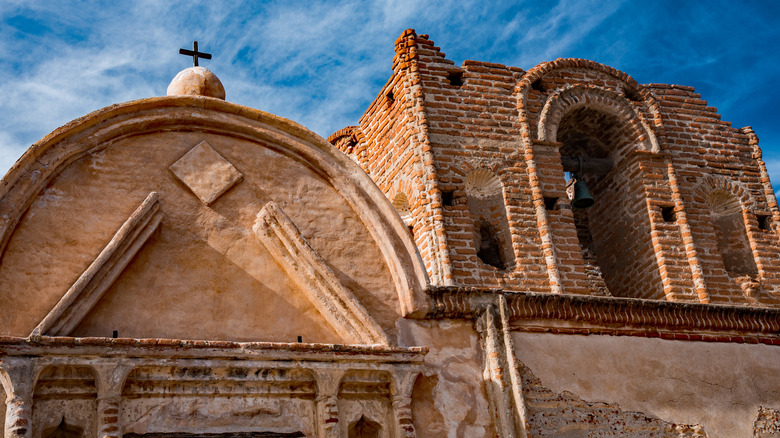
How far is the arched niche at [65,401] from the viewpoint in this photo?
19.7 ft

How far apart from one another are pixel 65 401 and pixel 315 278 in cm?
194

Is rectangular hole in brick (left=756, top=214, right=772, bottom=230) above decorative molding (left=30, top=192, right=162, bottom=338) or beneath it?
above

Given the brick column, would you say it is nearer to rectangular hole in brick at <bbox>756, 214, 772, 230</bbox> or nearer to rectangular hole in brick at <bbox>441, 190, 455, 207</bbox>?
rectangular hole in brick at <bbox>441, 190, 455, 207</bbox>

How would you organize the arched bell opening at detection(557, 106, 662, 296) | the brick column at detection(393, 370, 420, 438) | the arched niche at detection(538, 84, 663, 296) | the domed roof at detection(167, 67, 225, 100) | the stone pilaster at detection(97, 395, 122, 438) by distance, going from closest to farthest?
the stone pilaster at detection(97, 395, 122, 438) → the brick column at detection(393, 370, 420, 438) → the domed roof at detection(167, 67, 225, 100) → the arched bell opening at detection(557, 106, 662, 296) → the arched niche at detection(538, 84, 663, 296)

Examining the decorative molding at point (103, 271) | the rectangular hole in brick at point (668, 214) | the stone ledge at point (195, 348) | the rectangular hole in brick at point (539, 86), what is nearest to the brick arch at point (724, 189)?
the rectangular hole in brick at point (668, 214)

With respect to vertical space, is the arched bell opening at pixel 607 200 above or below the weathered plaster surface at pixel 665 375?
above

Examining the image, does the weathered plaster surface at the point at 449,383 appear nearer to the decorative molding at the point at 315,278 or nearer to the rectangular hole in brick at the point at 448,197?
the decorative molding at the point at 315,278

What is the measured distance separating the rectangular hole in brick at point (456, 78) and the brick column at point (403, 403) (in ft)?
18.3

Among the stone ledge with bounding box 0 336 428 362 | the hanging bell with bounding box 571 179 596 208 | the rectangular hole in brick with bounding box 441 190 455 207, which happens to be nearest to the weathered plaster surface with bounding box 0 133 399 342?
the stone ledge with bounding box 0 336 428 362

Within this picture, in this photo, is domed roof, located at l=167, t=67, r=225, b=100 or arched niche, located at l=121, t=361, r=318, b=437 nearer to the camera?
arched niche, located at l=121, t=361, r=318, b=437

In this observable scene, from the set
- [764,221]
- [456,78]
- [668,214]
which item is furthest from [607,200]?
[456,78]

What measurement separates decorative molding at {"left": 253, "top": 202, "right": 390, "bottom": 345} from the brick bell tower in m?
3.11

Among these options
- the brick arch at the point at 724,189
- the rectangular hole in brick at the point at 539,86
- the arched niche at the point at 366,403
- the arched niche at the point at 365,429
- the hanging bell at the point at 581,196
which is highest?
the rectangular hole in brick at the point at 539,86

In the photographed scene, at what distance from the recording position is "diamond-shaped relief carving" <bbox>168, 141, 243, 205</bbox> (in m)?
7.24
